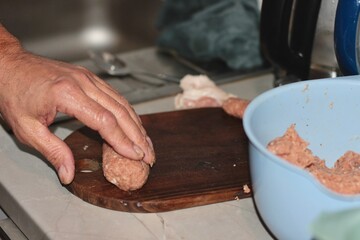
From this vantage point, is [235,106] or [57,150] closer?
[57,150]

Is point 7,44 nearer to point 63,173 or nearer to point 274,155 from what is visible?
point 63,173

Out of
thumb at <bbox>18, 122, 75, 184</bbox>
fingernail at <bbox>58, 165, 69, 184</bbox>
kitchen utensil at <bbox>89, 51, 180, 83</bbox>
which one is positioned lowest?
kitchen utensil at <bbox>89, 51, 180, 83</bbox>

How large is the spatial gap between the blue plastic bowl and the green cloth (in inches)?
16.3

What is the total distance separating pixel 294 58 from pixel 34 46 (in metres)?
0.79

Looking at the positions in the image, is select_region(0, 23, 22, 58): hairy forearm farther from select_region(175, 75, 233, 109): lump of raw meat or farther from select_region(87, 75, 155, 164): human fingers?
select_region(175, 75, 233, 109): lump of raw meat

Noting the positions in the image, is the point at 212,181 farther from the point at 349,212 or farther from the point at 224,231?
the point at 349,212

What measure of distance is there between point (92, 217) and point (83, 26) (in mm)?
939

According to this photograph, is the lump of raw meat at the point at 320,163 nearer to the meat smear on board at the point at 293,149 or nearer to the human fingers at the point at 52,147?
the meat smear on board at the point at 293,149

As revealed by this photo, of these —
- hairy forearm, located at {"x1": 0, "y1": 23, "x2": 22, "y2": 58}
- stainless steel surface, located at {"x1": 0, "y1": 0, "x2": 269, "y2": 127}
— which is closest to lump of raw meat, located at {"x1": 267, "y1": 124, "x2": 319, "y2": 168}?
hairy forearm, located at {"x1": 0, "y1": 23, "x2": 22, "y2": 58}

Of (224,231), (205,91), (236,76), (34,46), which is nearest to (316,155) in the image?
(224,231)

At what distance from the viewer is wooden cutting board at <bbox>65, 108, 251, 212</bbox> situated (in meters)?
0.87

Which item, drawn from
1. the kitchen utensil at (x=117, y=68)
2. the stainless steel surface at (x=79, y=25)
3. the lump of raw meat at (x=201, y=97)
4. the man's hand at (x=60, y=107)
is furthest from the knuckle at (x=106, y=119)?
the stainless steel surface at (x=79, y=25)

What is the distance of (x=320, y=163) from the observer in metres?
0.84

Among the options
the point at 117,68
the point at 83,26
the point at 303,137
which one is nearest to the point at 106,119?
the point at 303,137
